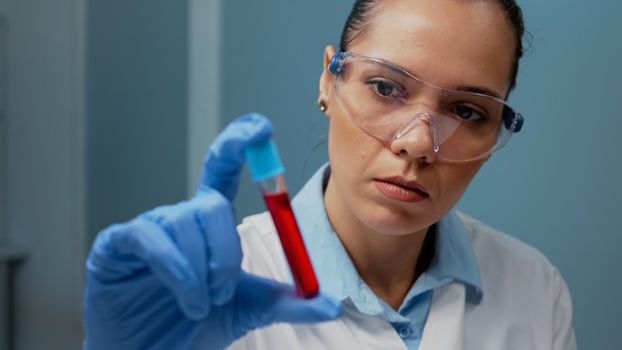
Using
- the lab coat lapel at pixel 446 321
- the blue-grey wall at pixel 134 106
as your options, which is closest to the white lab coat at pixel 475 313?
the lab coat lapel at pixel 446 321

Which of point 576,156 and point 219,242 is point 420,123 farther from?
point 576,156

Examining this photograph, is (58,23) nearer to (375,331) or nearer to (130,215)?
(130,215)

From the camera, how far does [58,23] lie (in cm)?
175

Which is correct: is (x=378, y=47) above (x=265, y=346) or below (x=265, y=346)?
above

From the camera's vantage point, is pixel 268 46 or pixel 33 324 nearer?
pixel 268 46

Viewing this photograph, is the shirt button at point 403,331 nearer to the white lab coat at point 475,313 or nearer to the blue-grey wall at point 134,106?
the white lab coat at point 475,313

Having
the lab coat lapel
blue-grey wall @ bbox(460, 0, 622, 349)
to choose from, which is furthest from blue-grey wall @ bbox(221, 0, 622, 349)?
the lab coat lapel

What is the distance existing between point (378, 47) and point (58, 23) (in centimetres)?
115

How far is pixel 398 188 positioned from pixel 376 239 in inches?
7.1

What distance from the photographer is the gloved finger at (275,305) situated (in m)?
0.68

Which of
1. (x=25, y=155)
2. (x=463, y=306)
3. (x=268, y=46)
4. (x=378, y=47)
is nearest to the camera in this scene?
(x=378, y=47)

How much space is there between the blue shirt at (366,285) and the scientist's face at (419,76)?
13cm

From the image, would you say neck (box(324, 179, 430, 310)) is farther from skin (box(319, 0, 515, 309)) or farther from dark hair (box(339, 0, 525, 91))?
dark hair (box(339, 0, 525, 91))

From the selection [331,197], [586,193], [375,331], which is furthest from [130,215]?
[586,193]
